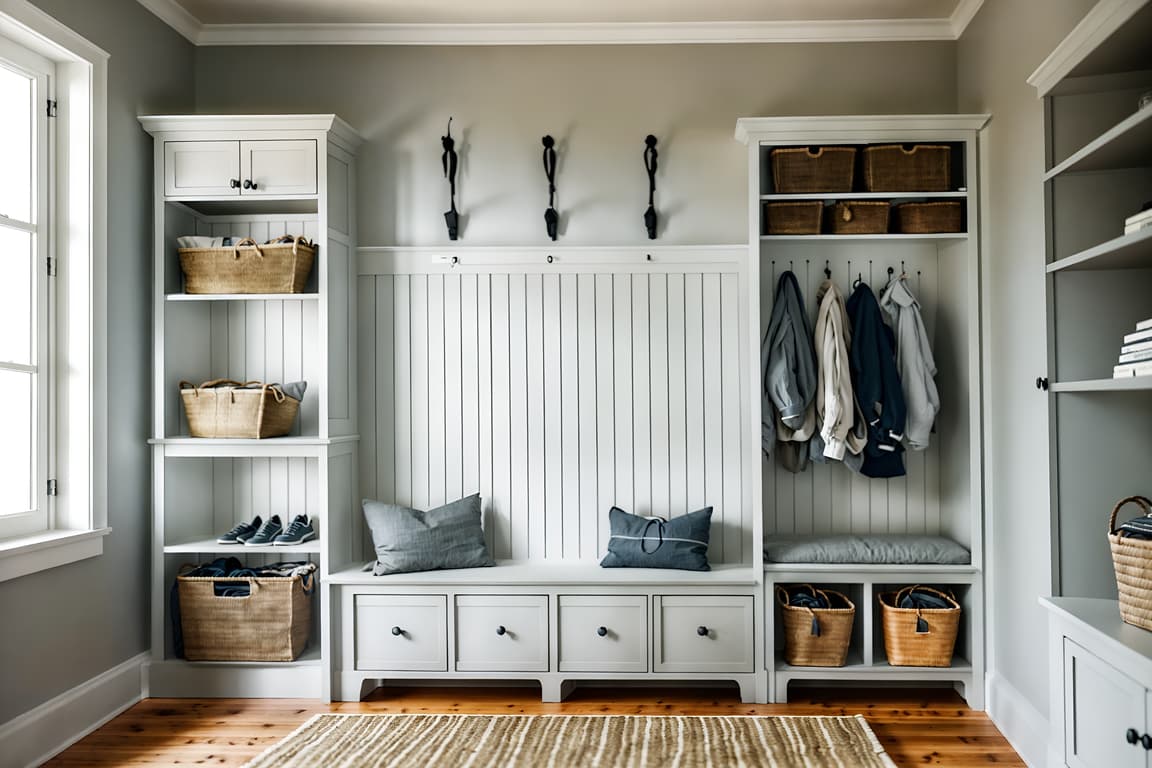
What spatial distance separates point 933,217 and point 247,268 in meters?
2.66

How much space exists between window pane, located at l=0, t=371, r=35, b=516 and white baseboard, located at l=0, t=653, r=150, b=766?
663 millimetres

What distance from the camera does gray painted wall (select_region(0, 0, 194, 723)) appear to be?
9.95 feet

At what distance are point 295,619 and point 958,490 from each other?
2669 millimetres

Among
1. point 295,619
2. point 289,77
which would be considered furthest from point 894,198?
point 295,619

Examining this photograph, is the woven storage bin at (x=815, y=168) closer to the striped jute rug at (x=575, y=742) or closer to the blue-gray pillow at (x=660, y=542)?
the blue-gray pillow at (x=660, y=542)

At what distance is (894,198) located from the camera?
362cm

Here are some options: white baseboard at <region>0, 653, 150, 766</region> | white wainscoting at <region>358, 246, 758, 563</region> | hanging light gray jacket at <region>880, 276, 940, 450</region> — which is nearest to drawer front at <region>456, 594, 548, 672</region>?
white wainscoting at <region>358, 246, 758, 563</region>

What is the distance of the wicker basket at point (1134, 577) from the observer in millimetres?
2105

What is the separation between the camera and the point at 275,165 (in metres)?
3.57

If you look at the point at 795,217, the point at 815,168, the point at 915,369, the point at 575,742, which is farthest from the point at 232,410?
the point at 915,369

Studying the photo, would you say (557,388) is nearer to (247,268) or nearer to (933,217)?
(247,268)

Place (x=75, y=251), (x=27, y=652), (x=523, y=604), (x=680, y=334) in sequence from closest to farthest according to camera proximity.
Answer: (x=27, y=652)
(x=75, y=251)
(x=523, y=604)
(x=680, y=334)

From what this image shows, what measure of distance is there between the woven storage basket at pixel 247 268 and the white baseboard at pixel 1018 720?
3003 millimetres

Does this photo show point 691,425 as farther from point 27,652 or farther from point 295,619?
point 27,652
